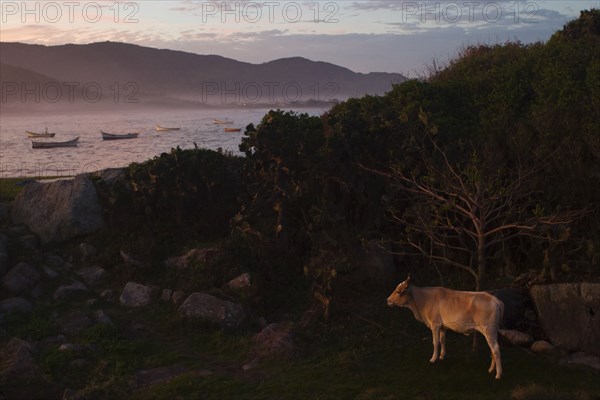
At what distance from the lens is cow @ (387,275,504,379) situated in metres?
12.0

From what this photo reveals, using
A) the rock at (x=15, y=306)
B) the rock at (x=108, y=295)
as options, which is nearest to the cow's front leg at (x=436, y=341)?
the rock at (x=108, y=295)

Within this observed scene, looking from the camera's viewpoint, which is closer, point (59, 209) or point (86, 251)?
point (86, 251)

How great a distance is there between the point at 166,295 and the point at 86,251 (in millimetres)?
4607

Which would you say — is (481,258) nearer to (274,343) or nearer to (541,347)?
(541,347)

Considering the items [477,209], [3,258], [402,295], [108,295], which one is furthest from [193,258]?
[477,209]

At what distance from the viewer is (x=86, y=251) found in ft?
69.6

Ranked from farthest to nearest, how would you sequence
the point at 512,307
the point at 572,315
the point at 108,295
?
the point at 108,295
the point at 512,307
the point at 572,315

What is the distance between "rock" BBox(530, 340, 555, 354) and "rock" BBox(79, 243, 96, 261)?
14151mm

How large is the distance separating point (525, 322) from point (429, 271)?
406cm

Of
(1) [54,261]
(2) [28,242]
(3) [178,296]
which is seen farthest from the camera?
(2) [28,242]

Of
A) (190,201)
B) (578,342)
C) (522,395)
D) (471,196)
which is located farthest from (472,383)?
(190,201)

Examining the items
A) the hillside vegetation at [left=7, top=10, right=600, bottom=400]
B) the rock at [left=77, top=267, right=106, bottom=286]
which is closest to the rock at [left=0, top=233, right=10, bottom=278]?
the hillside vegetation at [left=7, top=10, right=600, bottom=400]

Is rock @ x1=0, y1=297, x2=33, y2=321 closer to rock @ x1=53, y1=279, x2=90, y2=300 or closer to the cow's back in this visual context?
rock @ x1=53, y1=279, x2=90, y2=300

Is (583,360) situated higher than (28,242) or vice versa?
Result: (28,242)
